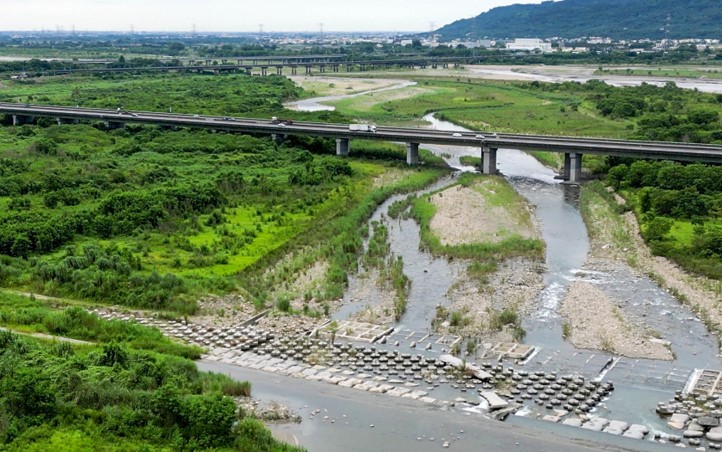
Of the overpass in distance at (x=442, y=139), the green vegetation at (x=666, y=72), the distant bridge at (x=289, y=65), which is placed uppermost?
the distant bridge at (x=289, y=65)

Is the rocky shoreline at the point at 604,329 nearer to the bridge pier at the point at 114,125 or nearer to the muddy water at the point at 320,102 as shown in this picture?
the bridge pier at the point at 114,125

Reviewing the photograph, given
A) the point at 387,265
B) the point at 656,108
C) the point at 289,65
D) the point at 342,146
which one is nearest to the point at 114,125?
the point at 342,146

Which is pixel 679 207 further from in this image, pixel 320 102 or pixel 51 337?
pixel 320 102

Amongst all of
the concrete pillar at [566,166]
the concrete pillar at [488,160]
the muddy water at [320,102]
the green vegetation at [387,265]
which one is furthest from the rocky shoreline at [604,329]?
the muddy water at [320,102]

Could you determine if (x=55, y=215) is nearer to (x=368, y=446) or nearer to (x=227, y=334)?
(x=227, y=334)

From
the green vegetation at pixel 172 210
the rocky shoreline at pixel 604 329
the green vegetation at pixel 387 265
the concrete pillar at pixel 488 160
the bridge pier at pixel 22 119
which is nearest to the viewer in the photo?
the rocky shoreline at pixel 604 329

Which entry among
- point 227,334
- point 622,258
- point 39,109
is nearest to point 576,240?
point 622,258

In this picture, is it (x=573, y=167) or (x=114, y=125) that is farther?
(x=114, y=125)

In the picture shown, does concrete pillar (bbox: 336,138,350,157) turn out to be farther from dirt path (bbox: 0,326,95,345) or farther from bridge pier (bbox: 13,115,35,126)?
dirt path (bbox: 0,326,95,345)

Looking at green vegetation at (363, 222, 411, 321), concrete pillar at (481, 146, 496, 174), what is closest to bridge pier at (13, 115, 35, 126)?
concrete pillar at (481, 146, 496, 174)
